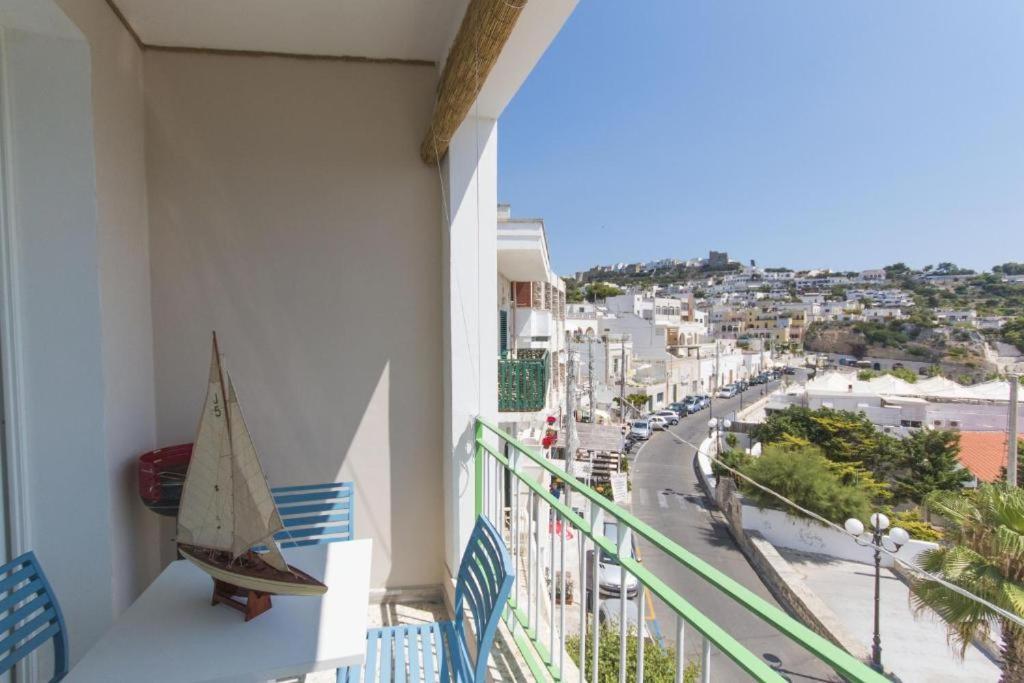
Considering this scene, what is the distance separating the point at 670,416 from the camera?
127 ft

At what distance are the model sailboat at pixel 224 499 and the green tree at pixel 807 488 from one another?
83.9ft

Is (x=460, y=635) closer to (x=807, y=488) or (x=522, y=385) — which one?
(x=522, y=385)

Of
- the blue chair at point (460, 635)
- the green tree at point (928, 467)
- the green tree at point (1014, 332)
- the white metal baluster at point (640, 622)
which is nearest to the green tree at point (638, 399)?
the green tree at point (928, 467)

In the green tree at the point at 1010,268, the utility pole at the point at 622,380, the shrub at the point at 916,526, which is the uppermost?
the green tree at the point at 1010,268

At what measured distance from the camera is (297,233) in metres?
2.37

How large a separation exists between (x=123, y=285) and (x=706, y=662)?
7.48ft

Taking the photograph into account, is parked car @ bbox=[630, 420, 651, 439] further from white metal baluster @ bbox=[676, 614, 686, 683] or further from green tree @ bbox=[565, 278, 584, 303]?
white metal baluster @ bbox=[676, 614, 686, 683]

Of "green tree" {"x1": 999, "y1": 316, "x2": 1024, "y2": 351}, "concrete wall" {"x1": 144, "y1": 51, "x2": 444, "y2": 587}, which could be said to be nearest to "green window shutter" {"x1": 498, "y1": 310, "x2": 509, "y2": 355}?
"concrete wall" {"x1": 144, "y1": 51, "x2": 444, "y2": 587}

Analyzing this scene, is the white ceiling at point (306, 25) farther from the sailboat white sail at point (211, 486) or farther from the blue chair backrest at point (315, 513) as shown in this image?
the blue chair backrest at point (315, 513)

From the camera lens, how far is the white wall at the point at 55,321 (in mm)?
1688

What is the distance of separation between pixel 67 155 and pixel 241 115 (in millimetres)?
752

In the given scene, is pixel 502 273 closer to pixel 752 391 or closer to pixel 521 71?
pixel 521 71

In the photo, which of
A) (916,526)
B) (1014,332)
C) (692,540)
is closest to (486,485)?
(692,540)

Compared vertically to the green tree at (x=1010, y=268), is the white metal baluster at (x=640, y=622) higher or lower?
lower
